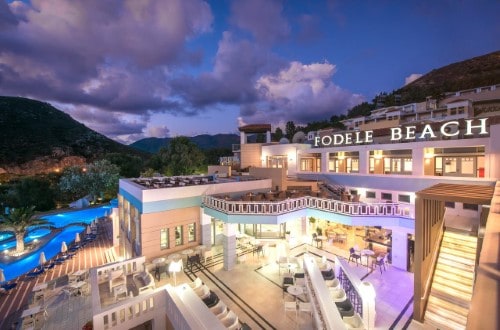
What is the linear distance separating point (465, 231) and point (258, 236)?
1316cm

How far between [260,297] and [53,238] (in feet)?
82.2

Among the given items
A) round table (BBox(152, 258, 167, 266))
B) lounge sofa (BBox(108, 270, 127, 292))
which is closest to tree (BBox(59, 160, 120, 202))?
round table (BBox(152, 258, 167, 266))

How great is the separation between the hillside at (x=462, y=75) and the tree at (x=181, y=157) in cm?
5027

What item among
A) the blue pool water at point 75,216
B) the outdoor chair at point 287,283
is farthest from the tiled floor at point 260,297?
the blue pool water at point 75,216

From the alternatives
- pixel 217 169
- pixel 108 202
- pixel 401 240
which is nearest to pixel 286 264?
pixel 401 240

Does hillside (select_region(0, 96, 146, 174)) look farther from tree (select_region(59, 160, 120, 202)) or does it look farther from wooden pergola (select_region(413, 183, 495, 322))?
wooden pergola (select_region(413, 183, 495, 322))

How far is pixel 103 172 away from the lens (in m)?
40.9

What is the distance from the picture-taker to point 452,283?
35.9 ft

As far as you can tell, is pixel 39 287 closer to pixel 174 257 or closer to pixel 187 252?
pixel 174 257

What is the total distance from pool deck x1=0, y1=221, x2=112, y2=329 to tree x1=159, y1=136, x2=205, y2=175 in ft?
45.2

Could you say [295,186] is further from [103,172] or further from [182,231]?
[103,172]

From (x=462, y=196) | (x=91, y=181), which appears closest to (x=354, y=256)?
(x=462, y=196)

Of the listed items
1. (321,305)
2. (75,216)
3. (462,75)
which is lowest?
(75,216)

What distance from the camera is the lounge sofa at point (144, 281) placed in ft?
37.6
